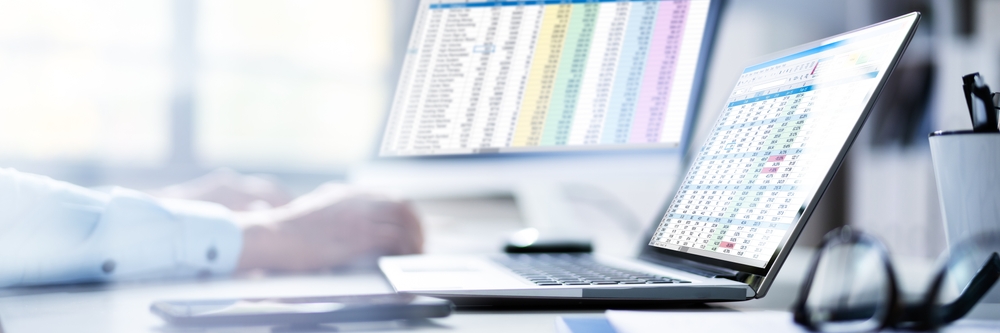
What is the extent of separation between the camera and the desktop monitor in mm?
720

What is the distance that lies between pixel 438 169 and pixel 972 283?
0.52 metres

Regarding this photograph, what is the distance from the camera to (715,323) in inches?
13.0

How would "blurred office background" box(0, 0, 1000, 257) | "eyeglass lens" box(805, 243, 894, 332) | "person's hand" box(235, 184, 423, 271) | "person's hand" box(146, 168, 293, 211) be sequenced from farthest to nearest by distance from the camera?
"blurred office background" box(0, 0, 1000, 257) < "person's hand" box(146, 168, 293, 211) < "person's hand" box(235, 184, 423, 271) < "eyeglass lens" box(805, 243, 894, 332)

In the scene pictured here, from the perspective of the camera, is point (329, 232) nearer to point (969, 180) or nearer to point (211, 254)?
point (211, 254)

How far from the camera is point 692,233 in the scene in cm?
55

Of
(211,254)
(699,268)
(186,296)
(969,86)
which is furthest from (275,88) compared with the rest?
(969,86)

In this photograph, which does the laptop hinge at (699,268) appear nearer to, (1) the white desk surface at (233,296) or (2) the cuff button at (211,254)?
(1) the white desk surface at (233,296)

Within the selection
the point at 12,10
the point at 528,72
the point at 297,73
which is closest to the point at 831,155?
the point at 528,72

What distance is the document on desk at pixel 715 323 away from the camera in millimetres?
310

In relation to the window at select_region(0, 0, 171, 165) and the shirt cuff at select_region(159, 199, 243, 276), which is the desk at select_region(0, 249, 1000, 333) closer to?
the shirt cuff at select_region(159, 199, 243, 276)

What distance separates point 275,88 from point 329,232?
8.31ft

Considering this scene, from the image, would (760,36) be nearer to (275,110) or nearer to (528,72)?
(528,72)

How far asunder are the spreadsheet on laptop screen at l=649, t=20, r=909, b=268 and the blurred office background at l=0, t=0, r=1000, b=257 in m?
1.00

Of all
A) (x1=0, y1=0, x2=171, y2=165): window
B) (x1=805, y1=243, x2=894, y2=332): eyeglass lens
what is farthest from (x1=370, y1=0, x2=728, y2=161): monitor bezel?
(x1=0, y1=0, x2=171, y2=165): window
